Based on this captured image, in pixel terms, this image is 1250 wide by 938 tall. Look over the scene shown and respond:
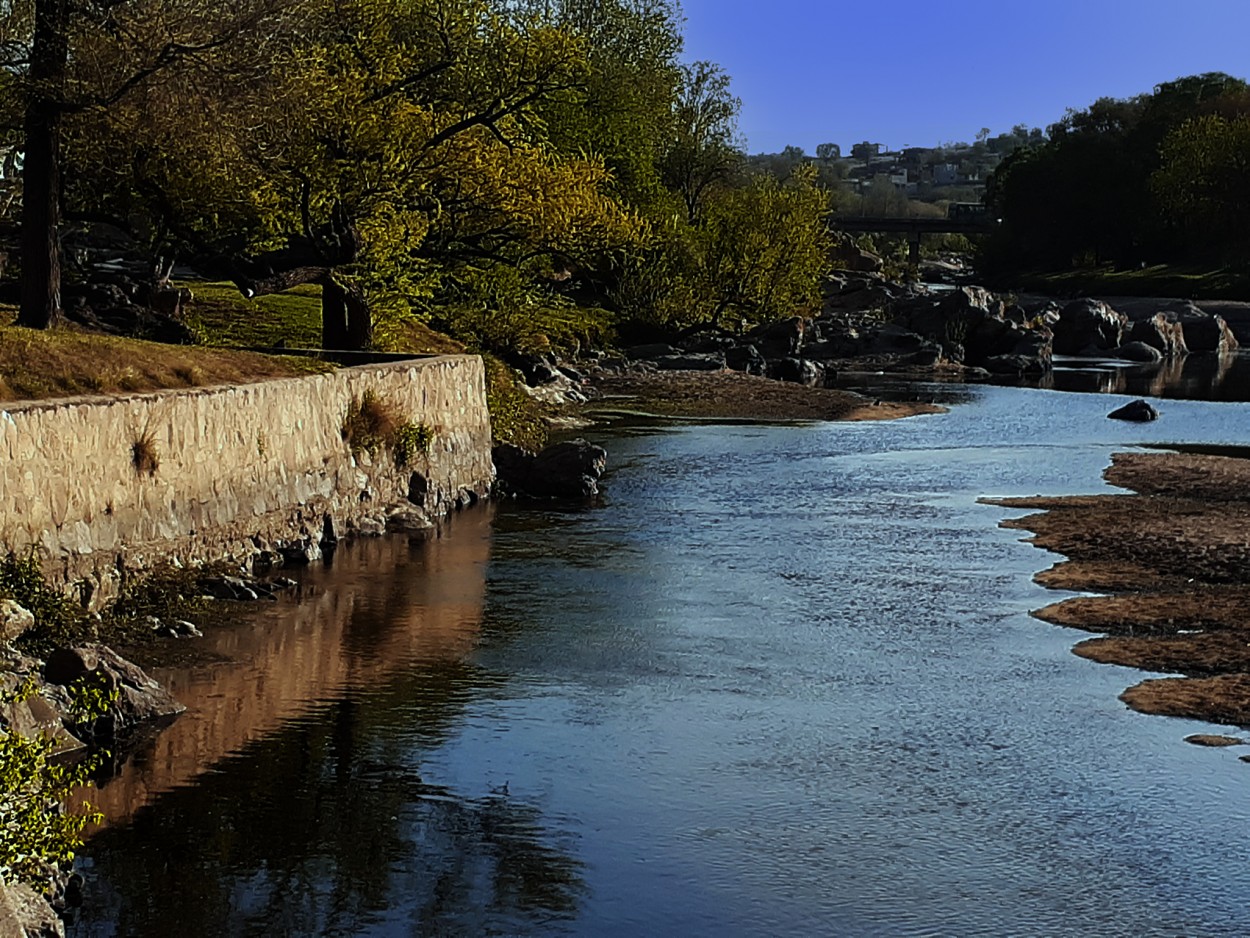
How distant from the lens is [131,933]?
9.88 metres

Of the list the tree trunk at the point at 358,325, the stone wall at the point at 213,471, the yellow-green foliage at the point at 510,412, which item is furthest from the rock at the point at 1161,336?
the stone wall at the point at 213,471

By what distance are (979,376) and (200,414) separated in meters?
45.7

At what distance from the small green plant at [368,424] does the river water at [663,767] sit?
1.58 meters

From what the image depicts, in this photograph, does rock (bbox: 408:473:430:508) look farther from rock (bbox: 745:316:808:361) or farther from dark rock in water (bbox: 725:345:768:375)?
rock (bbox: 745:316:808:361)

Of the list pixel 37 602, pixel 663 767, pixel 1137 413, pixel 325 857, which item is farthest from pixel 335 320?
pixel 325 857

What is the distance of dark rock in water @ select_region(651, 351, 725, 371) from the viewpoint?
185 feet

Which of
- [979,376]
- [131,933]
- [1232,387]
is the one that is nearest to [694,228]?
[979,376]

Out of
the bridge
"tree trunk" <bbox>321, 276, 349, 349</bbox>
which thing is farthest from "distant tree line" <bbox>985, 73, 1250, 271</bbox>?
"tree trunk" <bbox>321, 276, 349, 349</bbox>

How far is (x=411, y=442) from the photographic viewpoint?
2550cm

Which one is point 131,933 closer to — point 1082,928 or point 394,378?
point 1082,928

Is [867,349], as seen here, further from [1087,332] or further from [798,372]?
[1087,332]

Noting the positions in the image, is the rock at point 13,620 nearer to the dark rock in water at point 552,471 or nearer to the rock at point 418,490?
the rock at point 418,490

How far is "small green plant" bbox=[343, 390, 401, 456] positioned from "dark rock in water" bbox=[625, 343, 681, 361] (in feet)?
111

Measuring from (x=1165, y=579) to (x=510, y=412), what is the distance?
651 inches
